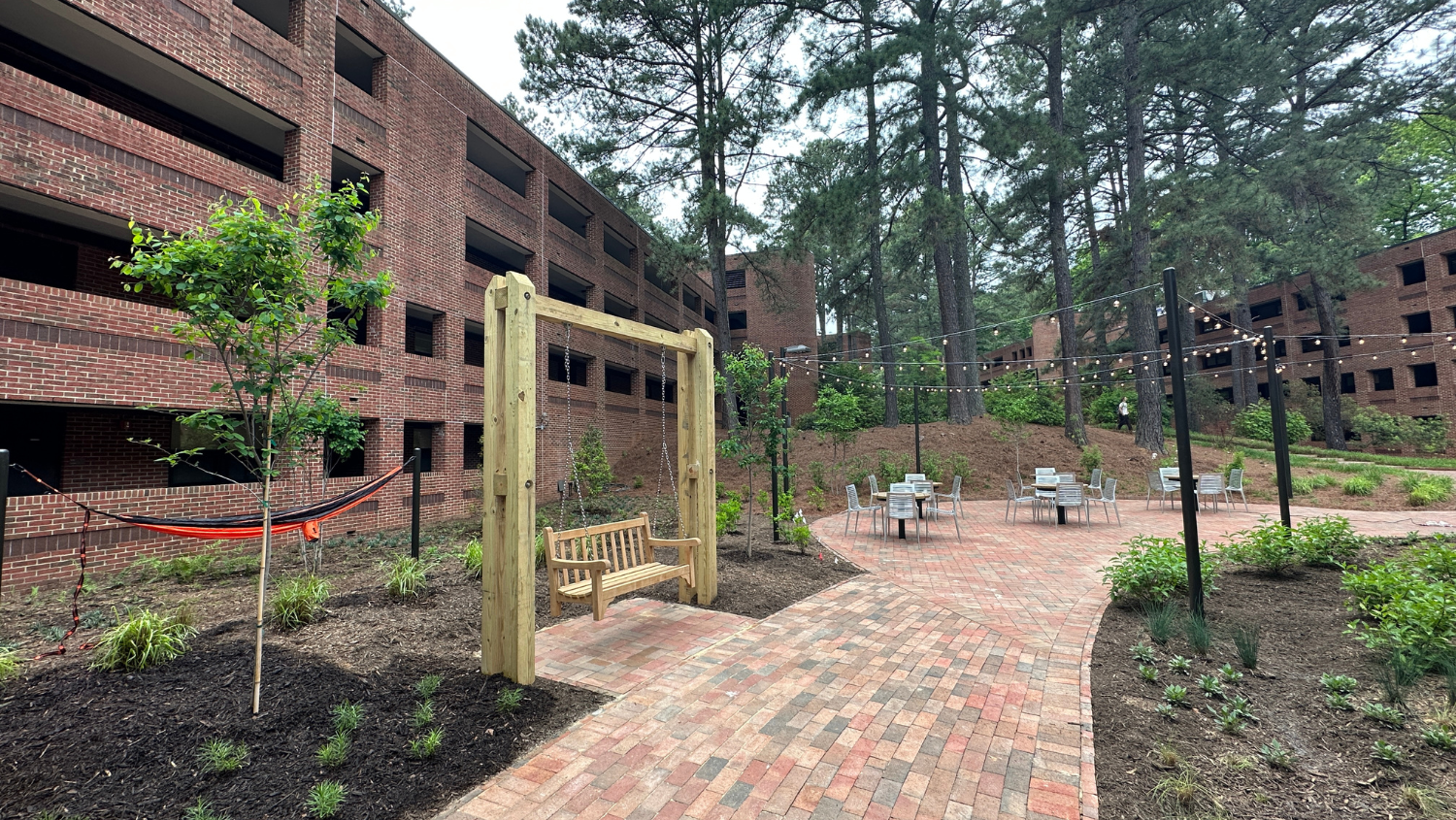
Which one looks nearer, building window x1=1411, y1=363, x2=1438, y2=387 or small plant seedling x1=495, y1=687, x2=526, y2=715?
small plant seedling x1=495, y1=687, x2=526, y2=715

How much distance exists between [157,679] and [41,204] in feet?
26.4

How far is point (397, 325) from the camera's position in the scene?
11289 millimetres

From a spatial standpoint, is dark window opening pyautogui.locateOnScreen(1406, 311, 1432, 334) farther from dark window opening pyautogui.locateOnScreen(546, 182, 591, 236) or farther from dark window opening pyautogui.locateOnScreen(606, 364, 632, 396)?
dark window opening pyautogui.locateOnScreen(546, 182, 591, 236)

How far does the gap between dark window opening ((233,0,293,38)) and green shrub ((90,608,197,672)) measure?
11113 millimetres

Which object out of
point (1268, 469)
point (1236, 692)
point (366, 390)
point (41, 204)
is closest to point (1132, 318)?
point (1268, 469)

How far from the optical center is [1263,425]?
20984 mm

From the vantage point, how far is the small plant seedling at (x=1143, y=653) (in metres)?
3.87

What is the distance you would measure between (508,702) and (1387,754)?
431 cm

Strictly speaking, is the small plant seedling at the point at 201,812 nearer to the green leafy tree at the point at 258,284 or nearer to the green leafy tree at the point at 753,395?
the green leafy tree at the point at 258,284

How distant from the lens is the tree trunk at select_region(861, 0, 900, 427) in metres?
17.9

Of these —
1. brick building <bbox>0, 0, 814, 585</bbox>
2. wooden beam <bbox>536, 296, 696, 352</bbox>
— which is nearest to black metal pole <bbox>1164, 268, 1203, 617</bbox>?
wooden beam <bbox>536, 296, 696, 352</bbox>

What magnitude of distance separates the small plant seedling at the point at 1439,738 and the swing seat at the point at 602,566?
442 cm

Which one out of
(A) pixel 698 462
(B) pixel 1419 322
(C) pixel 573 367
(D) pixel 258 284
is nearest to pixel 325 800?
(D) pixel 258 284

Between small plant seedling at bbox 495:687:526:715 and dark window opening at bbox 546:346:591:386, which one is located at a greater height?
dark window opening at bbox 546:346:591:386
